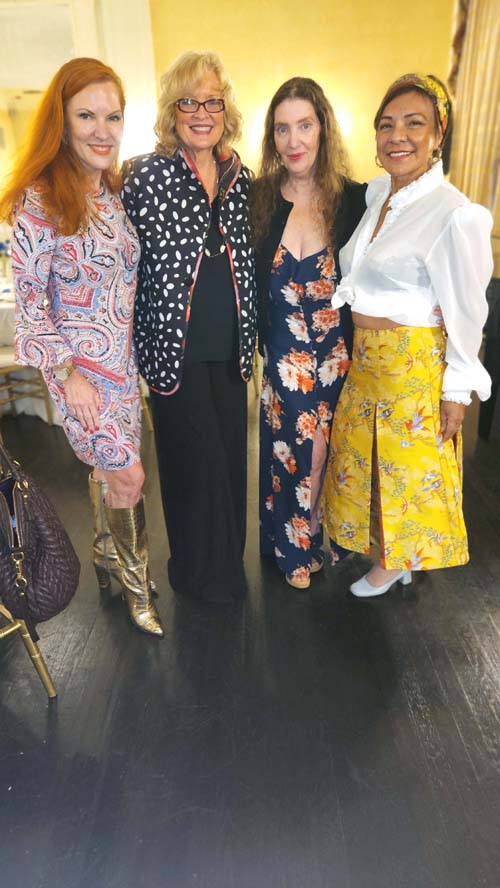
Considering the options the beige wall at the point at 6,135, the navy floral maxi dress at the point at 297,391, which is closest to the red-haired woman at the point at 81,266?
the navy floral maxi dress at the point at 297,391

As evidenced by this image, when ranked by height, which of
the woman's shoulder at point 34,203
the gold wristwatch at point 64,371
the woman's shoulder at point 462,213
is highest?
→ the woman's shoulder at point 34,203

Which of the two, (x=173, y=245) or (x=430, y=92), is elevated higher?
(x=430, y=92)

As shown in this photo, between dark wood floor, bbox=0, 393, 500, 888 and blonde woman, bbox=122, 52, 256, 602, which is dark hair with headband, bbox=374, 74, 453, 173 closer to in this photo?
blonde woman, bbox=122, 52, 256, 602

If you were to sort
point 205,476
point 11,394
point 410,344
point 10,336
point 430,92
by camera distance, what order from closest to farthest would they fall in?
point 430,92, point 410,344, point 205,476, point 10,336, point 11,394

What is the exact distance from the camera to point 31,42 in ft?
12.5

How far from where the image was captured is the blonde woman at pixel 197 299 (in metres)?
1.56

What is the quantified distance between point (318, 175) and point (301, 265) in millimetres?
265

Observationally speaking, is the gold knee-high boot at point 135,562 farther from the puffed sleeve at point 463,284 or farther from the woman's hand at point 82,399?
the puffed sleeve at point 463,284

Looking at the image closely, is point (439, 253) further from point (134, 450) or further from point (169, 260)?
point (134, 450)

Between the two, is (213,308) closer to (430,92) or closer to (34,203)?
(34,203)

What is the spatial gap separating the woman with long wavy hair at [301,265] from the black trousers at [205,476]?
0.15 meters

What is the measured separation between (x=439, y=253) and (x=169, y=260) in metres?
0.70

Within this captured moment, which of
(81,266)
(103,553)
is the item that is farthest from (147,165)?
(103,553)

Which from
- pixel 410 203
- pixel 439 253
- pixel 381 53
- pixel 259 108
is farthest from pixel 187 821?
pixel 381 53
